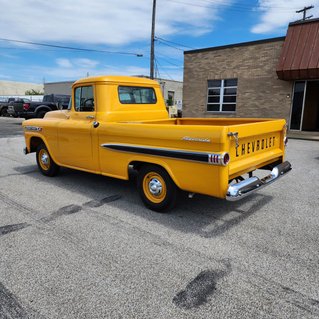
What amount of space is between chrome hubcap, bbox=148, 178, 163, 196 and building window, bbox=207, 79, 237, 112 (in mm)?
12709

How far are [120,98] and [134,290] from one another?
355 cm

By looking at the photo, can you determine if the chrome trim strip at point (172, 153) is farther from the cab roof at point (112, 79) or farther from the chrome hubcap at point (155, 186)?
the cab roof at point (112, 79)

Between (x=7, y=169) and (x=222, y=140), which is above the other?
(x=222, y=140)

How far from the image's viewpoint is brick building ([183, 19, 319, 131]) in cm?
A: 1324

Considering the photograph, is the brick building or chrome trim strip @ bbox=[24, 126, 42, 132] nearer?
chrome trim strip @ bbox=[24, 126, 42, 132]

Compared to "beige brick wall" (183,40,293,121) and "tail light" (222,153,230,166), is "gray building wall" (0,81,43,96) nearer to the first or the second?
"beige brick wall" (183,40,293,121)

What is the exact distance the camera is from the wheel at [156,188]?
423 centimetres

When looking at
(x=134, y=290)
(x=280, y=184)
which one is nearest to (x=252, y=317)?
(x=134, y=290)

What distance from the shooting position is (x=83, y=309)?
247cm

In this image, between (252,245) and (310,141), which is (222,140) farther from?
(310,141)

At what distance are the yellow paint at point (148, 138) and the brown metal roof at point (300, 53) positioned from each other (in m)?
9.09

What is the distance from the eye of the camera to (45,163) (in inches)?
261

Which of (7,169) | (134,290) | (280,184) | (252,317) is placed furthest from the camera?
(7,169)

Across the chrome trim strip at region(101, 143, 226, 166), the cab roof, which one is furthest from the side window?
the chrome trim strip at region(101, 143, 226, 166)
